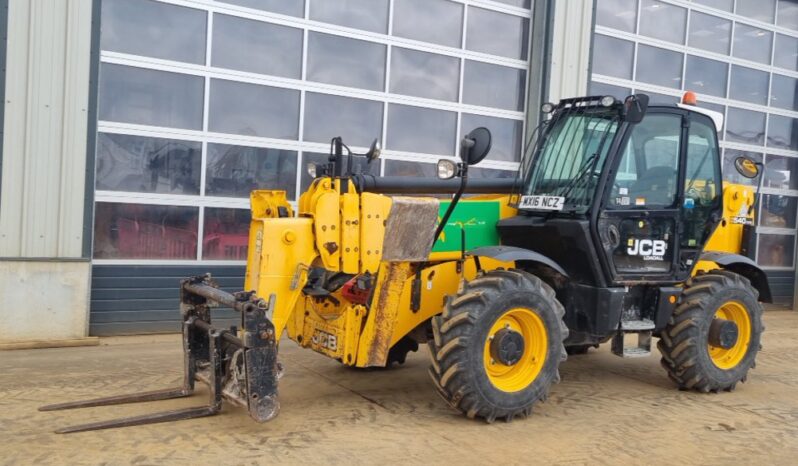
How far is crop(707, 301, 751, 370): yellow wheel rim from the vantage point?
6.65m

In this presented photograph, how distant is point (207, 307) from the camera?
17.8ft

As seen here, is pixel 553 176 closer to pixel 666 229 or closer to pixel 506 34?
pixel 666 229

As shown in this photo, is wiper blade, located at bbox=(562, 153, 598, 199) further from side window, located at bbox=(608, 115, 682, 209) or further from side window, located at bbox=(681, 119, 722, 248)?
side window, located at bbox=(681, 119, 722, 248)

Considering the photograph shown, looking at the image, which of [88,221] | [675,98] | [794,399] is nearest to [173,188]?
[88,221]

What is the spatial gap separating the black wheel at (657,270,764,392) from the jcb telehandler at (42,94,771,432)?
15 mm

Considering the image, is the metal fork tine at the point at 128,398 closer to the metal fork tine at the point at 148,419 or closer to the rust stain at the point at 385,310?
the metal fork tine at the point at 148,419

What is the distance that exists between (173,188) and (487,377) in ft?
16.6

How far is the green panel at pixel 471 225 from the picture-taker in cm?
585

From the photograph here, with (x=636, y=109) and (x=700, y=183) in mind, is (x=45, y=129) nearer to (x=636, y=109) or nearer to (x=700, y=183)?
(x=636, y=109)

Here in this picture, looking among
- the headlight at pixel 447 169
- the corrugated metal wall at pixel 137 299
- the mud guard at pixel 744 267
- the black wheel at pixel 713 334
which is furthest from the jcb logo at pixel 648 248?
the corrugated metal wall at pixel 137 299

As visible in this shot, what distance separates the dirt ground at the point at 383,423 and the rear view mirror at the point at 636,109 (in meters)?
2.35

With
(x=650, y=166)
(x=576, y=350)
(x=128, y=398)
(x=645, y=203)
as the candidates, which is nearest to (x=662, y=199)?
(x=645, y=203)

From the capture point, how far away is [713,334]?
6.39 meters

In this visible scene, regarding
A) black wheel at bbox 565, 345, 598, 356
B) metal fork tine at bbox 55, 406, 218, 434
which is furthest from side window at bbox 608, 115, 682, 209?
metal fork tine at bbox 55, 406, 218, 434
